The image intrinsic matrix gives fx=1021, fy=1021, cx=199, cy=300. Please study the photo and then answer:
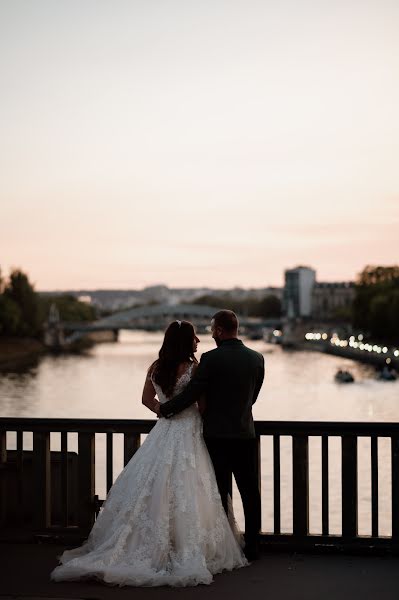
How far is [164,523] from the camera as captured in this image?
17.5 feet

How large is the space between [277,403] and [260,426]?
140 ft

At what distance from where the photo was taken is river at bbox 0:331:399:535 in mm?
24062

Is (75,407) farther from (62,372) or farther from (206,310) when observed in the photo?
(206,310)

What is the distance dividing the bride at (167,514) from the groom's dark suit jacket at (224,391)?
0.26ft

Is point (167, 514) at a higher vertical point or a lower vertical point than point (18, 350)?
higher

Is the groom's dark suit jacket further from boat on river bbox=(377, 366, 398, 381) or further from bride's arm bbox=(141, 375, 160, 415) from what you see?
boat on river bbox=(377, 366, 398, 381)

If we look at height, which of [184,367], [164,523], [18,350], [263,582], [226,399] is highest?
[184,367]

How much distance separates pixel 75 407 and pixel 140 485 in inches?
1666

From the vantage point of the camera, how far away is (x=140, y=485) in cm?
546

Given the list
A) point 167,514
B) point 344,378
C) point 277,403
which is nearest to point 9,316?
point 344,378

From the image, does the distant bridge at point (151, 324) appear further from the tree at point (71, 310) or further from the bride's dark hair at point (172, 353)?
the bride's dark hair at point (172, 353)

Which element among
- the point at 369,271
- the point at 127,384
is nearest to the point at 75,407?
the point at 127,384

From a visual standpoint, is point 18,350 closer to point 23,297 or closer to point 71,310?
point 23,297

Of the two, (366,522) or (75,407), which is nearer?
(366,522)
